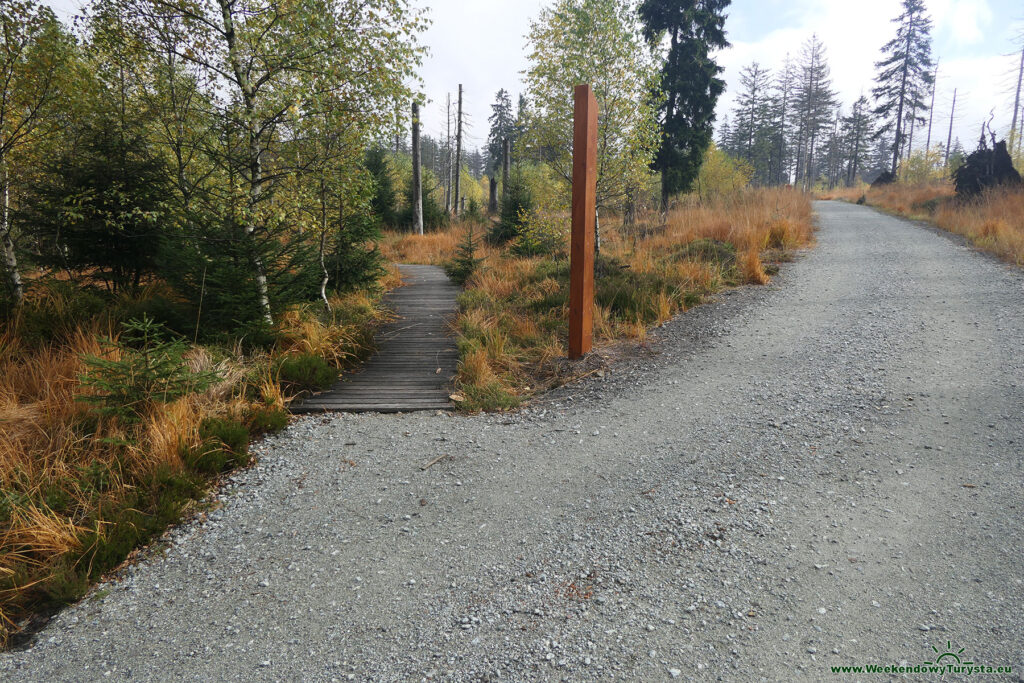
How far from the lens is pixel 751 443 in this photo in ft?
13.6

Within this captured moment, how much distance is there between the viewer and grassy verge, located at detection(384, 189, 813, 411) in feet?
19.8

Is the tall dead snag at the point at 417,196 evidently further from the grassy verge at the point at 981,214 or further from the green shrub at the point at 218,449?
the grassy verge at the point at 981,214

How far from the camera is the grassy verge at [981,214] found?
32.9 ft

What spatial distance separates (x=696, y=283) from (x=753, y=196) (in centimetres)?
1090

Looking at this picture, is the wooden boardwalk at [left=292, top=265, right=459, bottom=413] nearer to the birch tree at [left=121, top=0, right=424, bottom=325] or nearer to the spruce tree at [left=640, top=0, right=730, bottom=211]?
the birch tree at [left=121, top=0, right=424, bottom=325]

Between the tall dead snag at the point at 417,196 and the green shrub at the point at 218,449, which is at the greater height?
the tall dead snag at the point at 417,196

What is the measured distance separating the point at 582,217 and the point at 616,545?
12.4 feet

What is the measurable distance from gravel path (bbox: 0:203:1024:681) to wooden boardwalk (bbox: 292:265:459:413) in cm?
35

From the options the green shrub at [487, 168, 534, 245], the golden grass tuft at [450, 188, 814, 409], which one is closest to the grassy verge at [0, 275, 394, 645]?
the golden grass tuft at [450, 188, 814, 409]

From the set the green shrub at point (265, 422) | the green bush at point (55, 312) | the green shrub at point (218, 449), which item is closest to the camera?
the green shrub at point (218, 449)

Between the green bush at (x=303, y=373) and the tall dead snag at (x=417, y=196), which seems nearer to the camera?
the green bush at (x=303, y=373)

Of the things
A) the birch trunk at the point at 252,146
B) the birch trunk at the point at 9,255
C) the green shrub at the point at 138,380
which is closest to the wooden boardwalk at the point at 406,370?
the green shrub at the point at 138,380

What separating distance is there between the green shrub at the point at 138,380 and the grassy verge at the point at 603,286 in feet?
8.40

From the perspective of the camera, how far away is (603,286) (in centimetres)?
814
